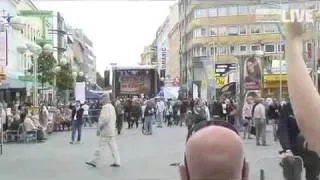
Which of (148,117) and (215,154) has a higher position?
(215,154)

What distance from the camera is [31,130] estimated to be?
27.2m

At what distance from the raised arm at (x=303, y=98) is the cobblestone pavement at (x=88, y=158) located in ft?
22.1

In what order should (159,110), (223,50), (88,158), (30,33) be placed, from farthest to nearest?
(223,50) → (30,33) → (159,110) → (88,158)

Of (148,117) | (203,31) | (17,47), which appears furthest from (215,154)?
(203,31)

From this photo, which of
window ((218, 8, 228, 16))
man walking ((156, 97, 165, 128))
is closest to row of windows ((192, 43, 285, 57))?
window ((218, 8, 228, 16))

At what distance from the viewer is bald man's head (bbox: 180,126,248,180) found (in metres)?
2.49

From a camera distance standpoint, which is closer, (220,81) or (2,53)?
(2,53)

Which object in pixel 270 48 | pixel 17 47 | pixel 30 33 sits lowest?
pixel 17 47

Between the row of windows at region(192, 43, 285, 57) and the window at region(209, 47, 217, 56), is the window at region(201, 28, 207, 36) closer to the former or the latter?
the row of windows at region(192, 43, 285, 57)

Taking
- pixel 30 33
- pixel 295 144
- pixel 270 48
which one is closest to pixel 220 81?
pixel 30 33

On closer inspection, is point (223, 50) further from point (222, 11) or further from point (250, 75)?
point (250, 75)

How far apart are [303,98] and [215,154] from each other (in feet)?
1.98

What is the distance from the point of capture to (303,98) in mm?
2918

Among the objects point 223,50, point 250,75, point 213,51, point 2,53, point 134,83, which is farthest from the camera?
point 223,50
